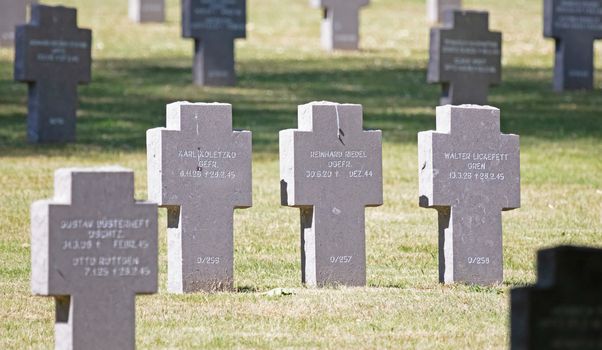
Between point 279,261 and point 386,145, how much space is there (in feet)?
23.1

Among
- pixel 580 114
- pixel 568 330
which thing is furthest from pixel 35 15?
pixel 568 330

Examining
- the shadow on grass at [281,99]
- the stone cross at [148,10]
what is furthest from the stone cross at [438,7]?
the stone cross at [148,10]

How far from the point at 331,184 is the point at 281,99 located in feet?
39.2

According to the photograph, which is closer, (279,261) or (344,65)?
(279,261)

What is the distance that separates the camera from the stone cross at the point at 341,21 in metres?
29.2

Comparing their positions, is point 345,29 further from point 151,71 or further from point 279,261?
point 279,261

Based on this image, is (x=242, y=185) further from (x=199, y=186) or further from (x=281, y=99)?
(x=281, y=99)

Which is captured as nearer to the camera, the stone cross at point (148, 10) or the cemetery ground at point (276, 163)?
the cemetery ground at point (276, 163)

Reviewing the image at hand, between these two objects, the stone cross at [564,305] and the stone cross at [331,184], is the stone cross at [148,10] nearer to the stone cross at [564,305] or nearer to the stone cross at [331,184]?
the stone cross at [331,184]

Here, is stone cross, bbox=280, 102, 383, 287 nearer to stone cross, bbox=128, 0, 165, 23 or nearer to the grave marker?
the grave marker

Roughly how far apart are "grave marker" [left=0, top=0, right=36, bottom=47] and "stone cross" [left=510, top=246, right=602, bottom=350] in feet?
77.1

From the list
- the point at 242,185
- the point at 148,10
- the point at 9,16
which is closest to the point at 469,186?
the point at 242,185

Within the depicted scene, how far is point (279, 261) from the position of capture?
13391mm

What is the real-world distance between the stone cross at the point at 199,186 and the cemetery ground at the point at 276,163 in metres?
0.28
